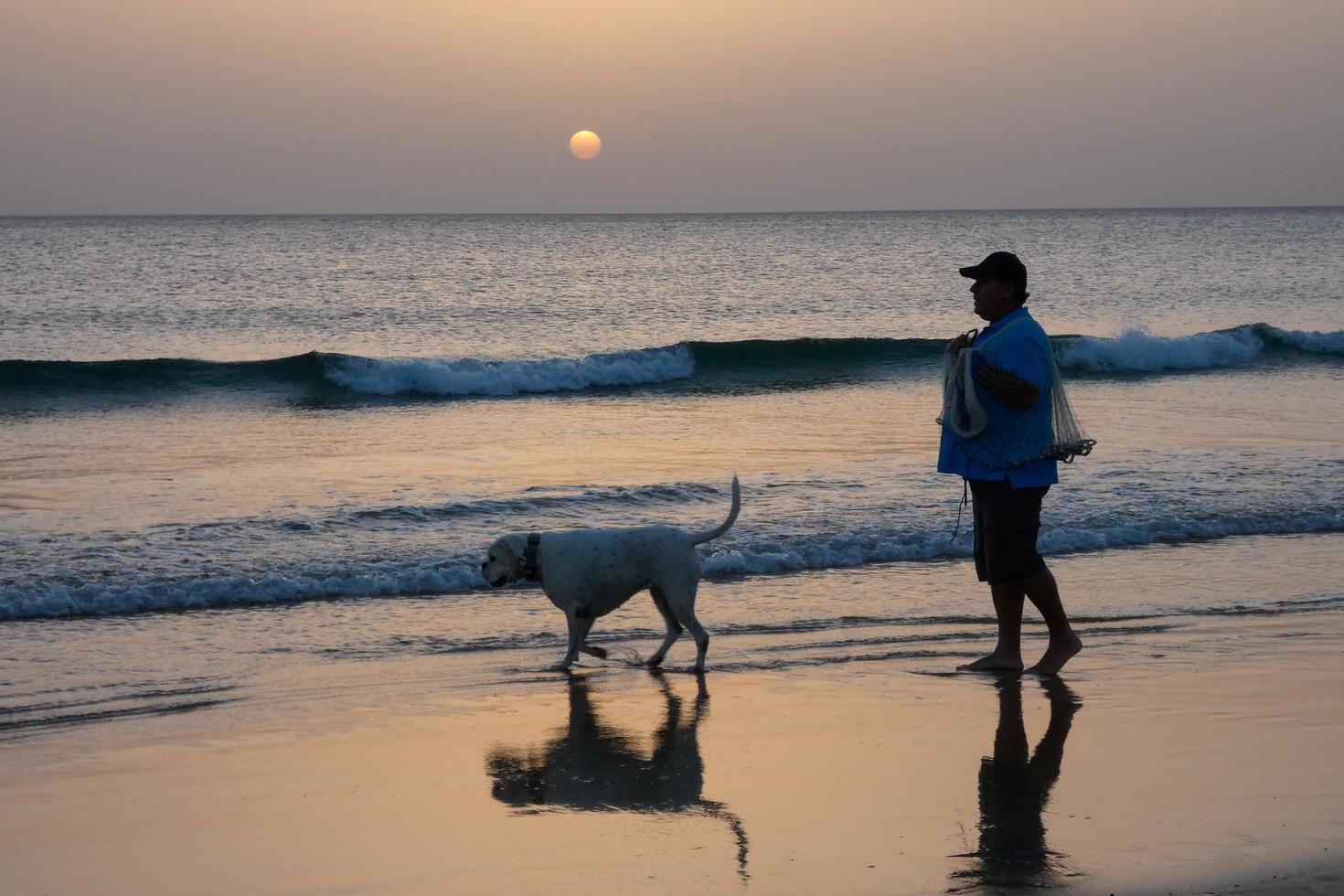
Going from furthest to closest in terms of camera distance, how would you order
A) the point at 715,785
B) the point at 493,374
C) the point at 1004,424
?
the point at 493,374, the point at 1004,424, the point at 715,785

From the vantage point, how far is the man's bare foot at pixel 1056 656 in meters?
A: 6.86

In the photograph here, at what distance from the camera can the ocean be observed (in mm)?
8086

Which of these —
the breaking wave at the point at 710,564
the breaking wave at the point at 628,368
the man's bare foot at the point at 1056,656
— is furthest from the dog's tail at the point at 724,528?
the breaking wave at the point at 628,368

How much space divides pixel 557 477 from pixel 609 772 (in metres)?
7.92

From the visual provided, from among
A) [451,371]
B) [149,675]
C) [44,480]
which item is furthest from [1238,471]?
[451,371]

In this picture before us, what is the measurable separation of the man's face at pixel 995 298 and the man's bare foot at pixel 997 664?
5.27 ft

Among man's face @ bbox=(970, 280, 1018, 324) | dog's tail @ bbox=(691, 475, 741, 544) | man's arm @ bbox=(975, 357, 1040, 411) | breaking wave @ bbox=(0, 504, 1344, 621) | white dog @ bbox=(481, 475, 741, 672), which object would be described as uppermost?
man's face @ bbox=(970, 280, 1018, 324)

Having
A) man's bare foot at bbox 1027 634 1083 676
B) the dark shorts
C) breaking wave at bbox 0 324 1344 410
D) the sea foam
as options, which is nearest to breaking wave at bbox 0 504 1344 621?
man's bare foot at bbox 1027 634 1083 676

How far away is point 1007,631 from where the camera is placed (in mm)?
6941

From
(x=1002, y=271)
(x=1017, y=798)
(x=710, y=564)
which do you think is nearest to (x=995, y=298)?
(x=1002, y=271)

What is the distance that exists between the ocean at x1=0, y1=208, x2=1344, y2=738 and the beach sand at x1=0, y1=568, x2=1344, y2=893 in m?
0.58

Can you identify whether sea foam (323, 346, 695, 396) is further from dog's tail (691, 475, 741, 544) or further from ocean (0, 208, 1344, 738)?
dog's tail (691, 475, 741, 544)

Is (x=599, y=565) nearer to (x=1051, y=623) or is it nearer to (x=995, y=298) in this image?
(x=1051, y=623)

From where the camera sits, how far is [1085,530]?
35.7ft
